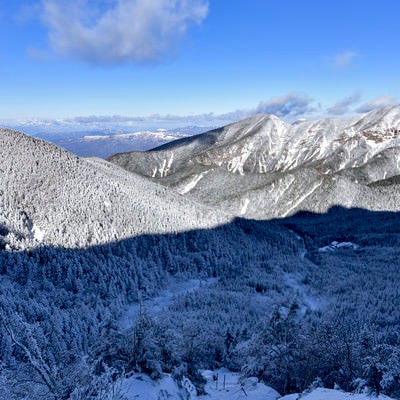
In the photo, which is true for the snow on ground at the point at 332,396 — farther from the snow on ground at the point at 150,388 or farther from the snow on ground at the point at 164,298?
the snow on ground at the point at 164,298

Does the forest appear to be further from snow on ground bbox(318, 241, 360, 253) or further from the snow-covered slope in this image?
the snow-covered slope

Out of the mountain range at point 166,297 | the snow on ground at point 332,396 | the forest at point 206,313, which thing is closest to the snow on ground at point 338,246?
the mountain range at point 166,297

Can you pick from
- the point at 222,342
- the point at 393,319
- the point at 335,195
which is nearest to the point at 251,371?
the point at 222,342

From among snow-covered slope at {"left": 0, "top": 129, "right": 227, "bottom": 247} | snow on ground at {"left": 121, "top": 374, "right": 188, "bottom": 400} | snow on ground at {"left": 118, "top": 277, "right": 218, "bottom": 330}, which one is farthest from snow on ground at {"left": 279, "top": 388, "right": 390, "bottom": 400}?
snow-covered slope at {"left": 0, "top": 129, "right": 227, "bottom": 247}

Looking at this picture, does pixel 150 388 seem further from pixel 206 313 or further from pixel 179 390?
pixel 206 313

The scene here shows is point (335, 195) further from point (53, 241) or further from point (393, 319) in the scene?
point (53, 241)
